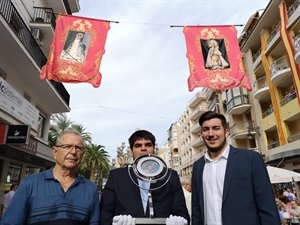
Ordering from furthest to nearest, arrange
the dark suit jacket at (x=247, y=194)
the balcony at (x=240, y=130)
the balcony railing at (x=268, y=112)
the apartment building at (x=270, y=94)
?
the balcony at (x=240, y=130) → the balcony railing at (x=268, y=112) → the apartment building at (x=270, y=94) → the dark suit jacket at (x=247, y=194)

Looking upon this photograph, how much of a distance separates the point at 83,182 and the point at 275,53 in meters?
23.3

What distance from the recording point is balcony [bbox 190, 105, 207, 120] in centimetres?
4591

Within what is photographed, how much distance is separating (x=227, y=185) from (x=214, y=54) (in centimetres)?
735

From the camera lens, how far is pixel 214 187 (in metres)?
2.61

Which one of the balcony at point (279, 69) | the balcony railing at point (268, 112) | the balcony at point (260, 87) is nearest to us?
the balcony at point (279, 69)

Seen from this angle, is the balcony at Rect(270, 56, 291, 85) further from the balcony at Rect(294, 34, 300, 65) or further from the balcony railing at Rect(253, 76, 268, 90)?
the balcony railing at Rect(253, 76, 268, 90)

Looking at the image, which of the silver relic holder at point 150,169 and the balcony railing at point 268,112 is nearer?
the silver relic holder at point 150,169


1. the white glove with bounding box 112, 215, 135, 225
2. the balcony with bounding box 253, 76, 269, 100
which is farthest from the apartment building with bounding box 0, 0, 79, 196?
the balcony with bounding box 253, 76, 269, 100

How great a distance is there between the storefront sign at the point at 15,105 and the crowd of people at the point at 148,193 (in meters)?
7.77

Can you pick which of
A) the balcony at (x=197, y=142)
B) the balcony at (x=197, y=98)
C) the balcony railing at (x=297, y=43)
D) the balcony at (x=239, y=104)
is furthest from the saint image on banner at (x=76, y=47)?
the balcony at (x=197, y=98)

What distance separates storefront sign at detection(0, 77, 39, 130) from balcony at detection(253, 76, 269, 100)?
1993 centimetres

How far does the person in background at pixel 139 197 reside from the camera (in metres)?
2.43

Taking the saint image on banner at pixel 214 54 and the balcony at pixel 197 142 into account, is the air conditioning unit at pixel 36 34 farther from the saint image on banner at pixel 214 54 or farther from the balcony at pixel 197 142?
the balcony at pixel 197 142

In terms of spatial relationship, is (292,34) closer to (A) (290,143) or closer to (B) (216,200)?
(A) (290,143)
